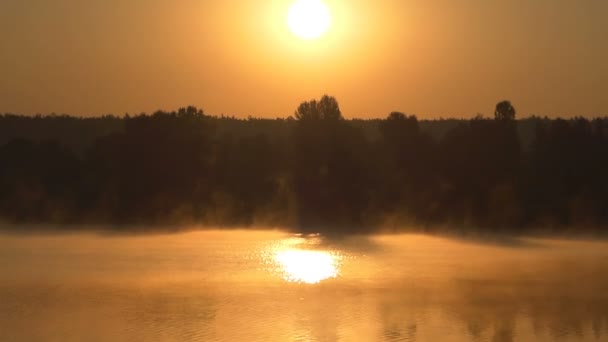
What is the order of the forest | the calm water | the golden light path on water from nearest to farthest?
the calm water < the golden light path on water < the forest

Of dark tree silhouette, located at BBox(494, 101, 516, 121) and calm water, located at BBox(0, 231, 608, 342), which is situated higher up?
dark tree silhouette, located at BBox(494, 101, 516, 121)

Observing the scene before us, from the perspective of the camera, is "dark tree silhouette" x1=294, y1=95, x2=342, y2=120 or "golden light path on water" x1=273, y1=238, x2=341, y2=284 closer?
"golden light path on water" x1=273, y1=238, x2=341, y2=284

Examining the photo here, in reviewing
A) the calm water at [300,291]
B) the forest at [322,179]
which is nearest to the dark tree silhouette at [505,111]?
the forest at [322,179]

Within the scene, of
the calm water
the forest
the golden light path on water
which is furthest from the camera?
the forest

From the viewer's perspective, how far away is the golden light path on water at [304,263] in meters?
18.7

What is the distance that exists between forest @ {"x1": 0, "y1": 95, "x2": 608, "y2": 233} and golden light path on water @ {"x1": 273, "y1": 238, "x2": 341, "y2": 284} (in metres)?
8.23

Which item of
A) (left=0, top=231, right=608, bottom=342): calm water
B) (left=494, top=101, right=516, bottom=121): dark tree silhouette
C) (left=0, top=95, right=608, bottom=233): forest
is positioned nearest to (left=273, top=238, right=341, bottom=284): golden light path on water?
(left=0, top=231, right=608, bottom=342): calm water

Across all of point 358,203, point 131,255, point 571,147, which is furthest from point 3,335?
point 571,147

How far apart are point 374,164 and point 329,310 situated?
2232 centimetres

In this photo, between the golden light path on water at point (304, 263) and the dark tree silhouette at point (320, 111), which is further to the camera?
the dark tree silhouette at point (320, 111)

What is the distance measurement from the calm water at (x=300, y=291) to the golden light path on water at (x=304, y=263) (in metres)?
0.02

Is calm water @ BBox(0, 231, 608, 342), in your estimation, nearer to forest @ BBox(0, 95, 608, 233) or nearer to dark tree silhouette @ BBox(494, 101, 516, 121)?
forest @ BBox(0, 95, 608, 233)

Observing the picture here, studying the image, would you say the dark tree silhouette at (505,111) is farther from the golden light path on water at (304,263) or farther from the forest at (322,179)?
the golden light path on water at (304,263)

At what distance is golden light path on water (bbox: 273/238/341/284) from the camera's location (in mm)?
18672
